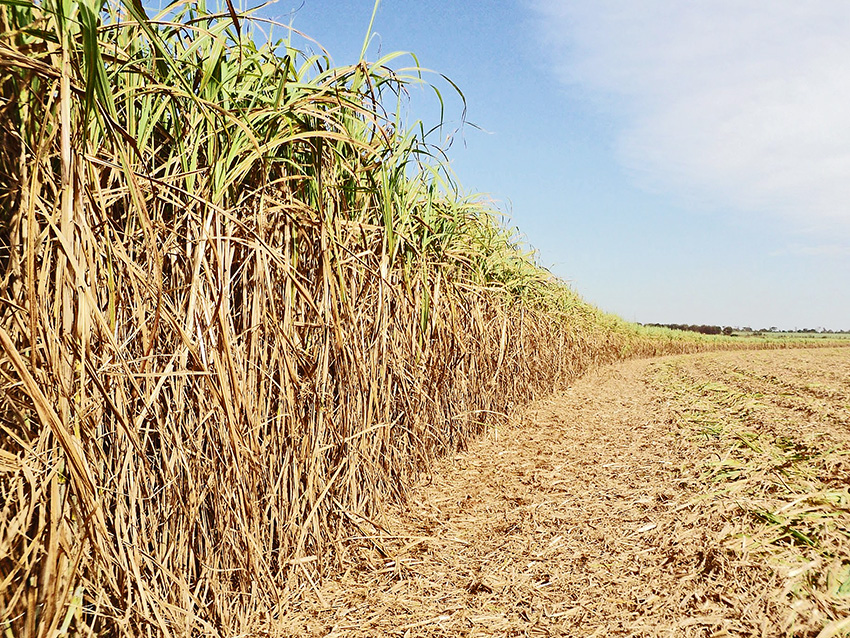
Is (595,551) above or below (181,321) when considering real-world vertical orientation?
below

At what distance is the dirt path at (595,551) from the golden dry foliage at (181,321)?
0.29m

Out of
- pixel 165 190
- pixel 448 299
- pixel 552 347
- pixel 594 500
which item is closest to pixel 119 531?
pixel 165 190

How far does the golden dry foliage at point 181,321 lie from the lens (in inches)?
39.3

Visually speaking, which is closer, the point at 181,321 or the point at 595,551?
the point at 181,321

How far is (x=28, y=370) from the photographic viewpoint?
0.97 metres

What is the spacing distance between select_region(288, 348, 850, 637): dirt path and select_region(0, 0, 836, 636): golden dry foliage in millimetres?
292

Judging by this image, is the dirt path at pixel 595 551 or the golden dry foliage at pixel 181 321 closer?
the golden dry foliage at pixel 181 321

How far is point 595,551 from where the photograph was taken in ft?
7.21

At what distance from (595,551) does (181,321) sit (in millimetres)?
1866

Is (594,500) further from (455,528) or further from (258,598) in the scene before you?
(258,598)

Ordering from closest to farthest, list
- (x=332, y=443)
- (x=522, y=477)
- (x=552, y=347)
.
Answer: (x=332, y=443)
(x=522, y=477)
(x=552, y=347)

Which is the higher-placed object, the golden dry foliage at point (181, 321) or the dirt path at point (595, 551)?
the golden dry foliage at point (181, 321)

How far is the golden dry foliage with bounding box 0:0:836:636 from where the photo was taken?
999 mm

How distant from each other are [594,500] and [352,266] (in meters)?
1.88
